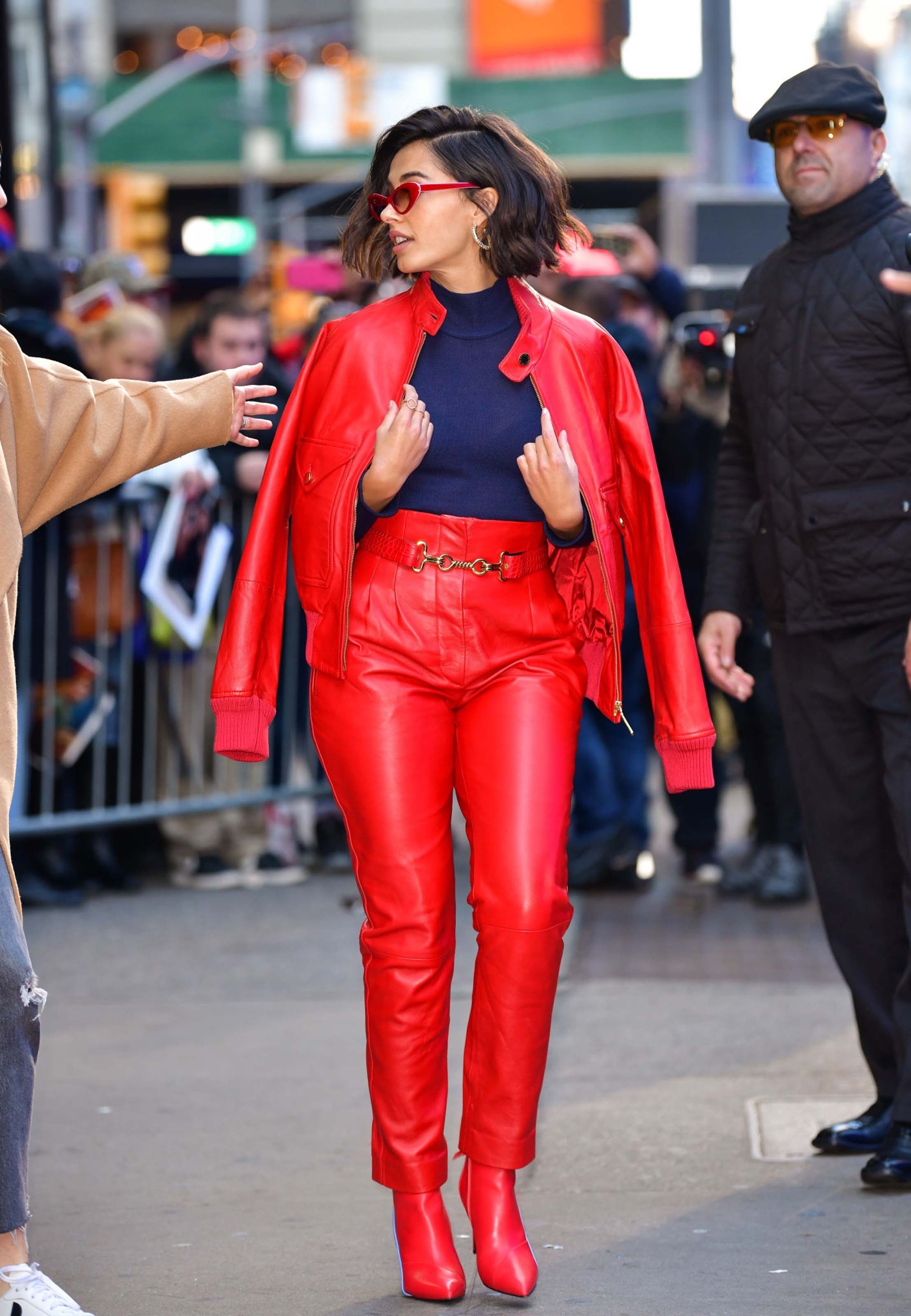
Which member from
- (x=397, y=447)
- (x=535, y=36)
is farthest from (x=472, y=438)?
(x=535, y=36)

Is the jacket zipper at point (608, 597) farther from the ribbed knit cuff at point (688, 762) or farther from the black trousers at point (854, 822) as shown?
the black trousers at point (854, 822)

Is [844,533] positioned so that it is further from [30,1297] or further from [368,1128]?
[30,1297]

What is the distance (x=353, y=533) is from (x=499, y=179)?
2.39 ft

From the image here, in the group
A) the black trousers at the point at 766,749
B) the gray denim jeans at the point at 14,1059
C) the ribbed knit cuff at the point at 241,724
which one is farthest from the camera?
the black trousers at the point at 766,749

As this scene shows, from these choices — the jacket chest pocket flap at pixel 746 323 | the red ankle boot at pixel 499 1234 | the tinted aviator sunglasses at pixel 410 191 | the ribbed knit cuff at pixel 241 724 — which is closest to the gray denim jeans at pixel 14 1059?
the ribbed knit cuff at pixel 241 724

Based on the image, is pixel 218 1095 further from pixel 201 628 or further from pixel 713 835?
pixel 713 835

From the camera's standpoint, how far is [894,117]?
49.3m

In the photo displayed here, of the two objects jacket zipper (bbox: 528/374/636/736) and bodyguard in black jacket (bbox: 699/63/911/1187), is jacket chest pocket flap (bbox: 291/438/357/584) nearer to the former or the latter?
jacket zipper (bbox: 528/374/636/736)

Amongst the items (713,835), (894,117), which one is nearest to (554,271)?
(713,835)

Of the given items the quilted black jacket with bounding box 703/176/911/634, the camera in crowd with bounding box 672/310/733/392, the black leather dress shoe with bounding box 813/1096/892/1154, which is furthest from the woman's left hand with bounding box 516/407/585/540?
the camera in crowd with bounding box 672/310/733/392

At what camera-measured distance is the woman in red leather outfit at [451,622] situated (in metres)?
3.53

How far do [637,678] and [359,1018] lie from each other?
2448 millimetres

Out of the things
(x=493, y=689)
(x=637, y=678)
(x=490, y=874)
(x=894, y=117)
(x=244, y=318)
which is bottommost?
(x=637, y=678)

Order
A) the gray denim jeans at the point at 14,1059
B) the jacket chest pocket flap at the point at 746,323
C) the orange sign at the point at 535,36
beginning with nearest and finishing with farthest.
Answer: the gray denim jeans at the point at 14,1059, the jacket chest pocket flap at the point at 746,323, the orange sign at the point at 535,36
